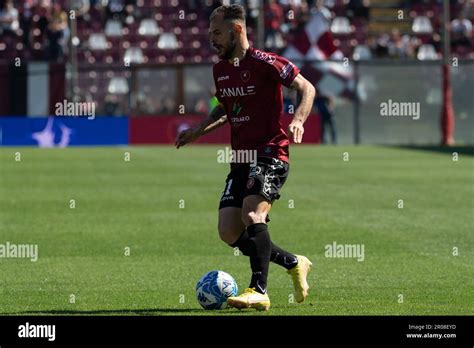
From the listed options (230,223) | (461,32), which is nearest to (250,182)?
(230,223)

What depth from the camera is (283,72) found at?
10.3 m

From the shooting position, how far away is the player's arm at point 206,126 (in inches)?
431

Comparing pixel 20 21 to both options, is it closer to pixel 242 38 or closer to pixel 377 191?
pixel 377 191

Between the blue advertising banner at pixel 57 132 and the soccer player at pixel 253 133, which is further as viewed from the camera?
the blue advertising banner at pixel 57 132

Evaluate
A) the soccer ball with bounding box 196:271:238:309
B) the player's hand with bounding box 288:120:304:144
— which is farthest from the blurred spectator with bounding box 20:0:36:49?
the player's hand with bounding box 288:120:304:144

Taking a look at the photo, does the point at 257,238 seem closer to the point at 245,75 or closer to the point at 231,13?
the point at 245,75

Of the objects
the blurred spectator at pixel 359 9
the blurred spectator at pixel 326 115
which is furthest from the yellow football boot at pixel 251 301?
the blurred spectator at pixel 359 9

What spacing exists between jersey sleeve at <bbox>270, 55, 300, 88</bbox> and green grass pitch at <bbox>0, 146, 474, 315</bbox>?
182cm

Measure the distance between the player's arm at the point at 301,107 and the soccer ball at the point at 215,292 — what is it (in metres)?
1.44

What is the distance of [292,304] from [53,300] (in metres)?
2.05

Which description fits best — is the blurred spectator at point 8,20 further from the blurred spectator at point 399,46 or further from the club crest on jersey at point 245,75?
the club crest on jersey at point 245,75

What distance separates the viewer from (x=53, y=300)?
11055 mm

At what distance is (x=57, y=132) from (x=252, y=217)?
2990 cm
